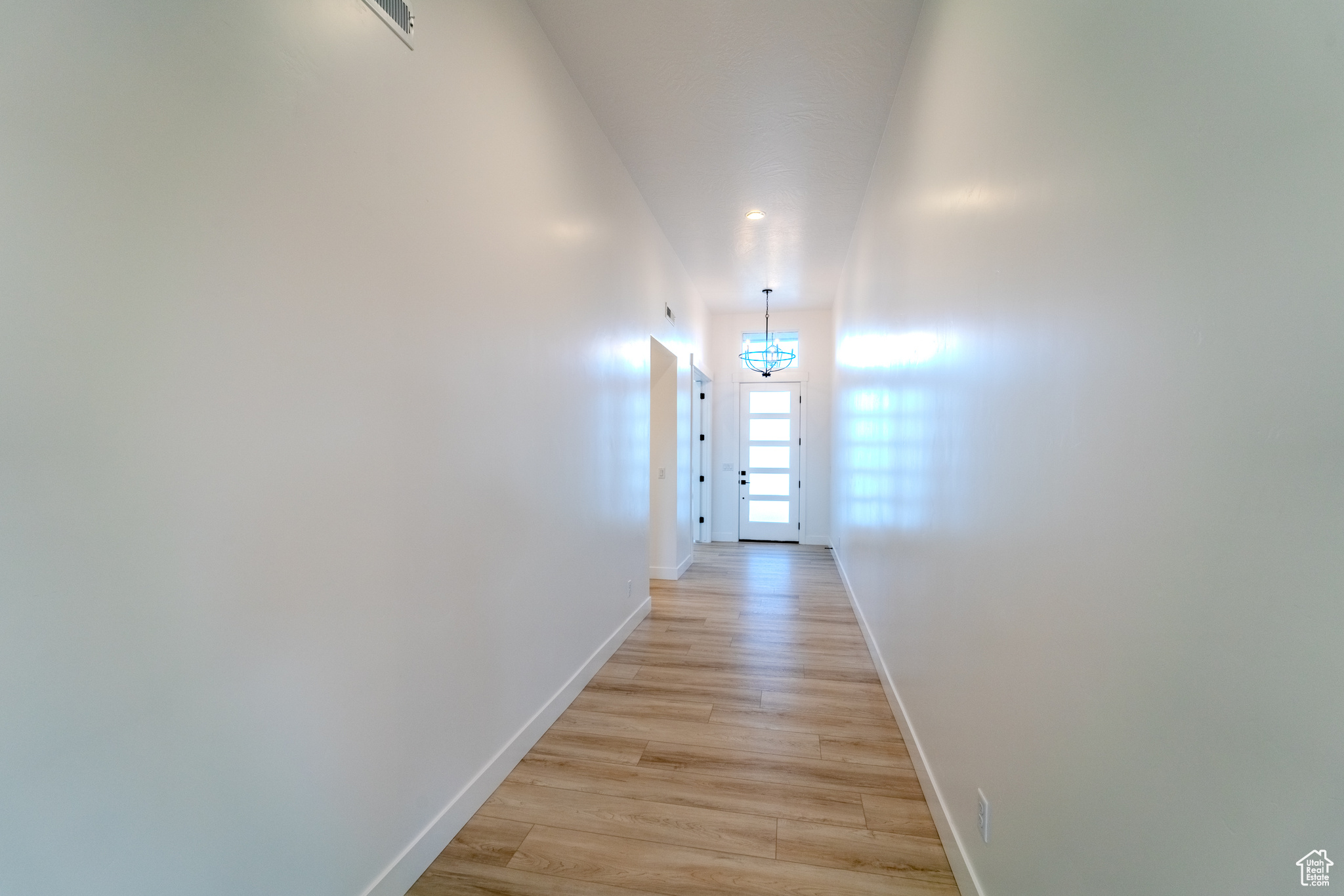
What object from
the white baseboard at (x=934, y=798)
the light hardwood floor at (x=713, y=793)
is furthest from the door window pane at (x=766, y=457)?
the white baseboard at (x=934, y=798)

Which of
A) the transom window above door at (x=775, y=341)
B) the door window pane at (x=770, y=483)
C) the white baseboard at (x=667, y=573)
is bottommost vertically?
the white baseboard at (x=667, y=573)

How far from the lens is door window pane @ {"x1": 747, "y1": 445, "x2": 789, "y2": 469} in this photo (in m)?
8.20

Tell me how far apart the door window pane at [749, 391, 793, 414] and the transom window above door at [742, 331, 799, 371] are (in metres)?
0.42

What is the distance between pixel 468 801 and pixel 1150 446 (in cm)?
229

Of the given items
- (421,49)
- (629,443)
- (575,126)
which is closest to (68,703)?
(421,49)

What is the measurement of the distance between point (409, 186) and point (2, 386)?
1159mm

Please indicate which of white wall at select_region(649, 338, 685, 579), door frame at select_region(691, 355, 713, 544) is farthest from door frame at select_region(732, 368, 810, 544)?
white wall at select_region(649, 338, 685, 579)

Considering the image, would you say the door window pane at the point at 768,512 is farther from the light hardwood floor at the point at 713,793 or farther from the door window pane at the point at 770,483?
the light hardwood floor at the point at 713,793

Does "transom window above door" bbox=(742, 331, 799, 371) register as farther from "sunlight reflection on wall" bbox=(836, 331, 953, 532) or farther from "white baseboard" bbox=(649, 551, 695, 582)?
"white baseboard" bbox=(649, 551, 695, 582)

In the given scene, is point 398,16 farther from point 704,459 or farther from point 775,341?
point 775,341

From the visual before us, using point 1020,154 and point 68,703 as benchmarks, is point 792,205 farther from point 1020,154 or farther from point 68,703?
point 68,703

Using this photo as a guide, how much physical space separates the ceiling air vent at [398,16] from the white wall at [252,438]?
0.04 metres

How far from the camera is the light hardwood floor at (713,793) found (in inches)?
72.7

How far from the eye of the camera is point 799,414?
816 centimetres
